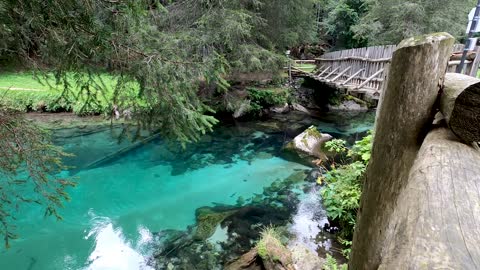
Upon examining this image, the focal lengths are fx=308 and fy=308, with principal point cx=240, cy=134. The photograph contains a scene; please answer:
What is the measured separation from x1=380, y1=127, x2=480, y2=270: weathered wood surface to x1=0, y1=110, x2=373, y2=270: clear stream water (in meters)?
4.42

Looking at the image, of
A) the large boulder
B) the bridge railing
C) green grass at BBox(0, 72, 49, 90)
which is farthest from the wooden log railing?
green grass at BBox(0, 72, 49, 90)

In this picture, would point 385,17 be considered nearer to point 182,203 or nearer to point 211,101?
point 211,101

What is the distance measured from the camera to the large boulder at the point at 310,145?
8.80m

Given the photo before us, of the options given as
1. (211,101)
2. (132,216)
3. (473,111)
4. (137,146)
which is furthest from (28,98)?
(473,111)

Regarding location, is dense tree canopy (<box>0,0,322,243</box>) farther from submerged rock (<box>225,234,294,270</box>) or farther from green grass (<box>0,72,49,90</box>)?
green grass (<box>0,72,49,90</box>)

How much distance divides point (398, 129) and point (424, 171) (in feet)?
1.53

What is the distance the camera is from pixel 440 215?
2.45 ft

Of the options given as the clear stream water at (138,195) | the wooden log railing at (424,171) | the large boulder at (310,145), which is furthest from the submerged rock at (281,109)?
the wooden log railing at (424,171)

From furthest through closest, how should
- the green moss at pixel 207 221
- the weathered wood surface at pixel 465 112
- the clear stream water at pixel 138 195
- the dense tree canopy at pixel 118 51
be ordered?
the green moss at pixel 207 221 < the clear stream water at pixel 138 195 < the dense tree canopy at pixel 118 51 < the weathered wood surface at pixel 465 112

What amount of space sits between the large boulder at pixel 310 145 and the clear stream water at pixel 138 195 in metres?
0.55

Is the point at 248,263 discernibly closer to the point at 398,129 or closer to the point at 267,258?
the point at 267,258

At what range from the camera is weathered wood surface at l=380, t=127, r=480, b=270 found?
630 millimetres

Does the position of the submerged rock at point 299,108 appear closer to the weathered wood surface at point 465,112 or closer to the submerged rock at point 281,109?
the submerged rock at point 281,109

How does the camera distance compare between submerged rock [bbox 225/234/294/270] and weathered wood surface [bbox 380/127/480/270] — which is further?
submerged rock [bbox 225/234/294/270]
